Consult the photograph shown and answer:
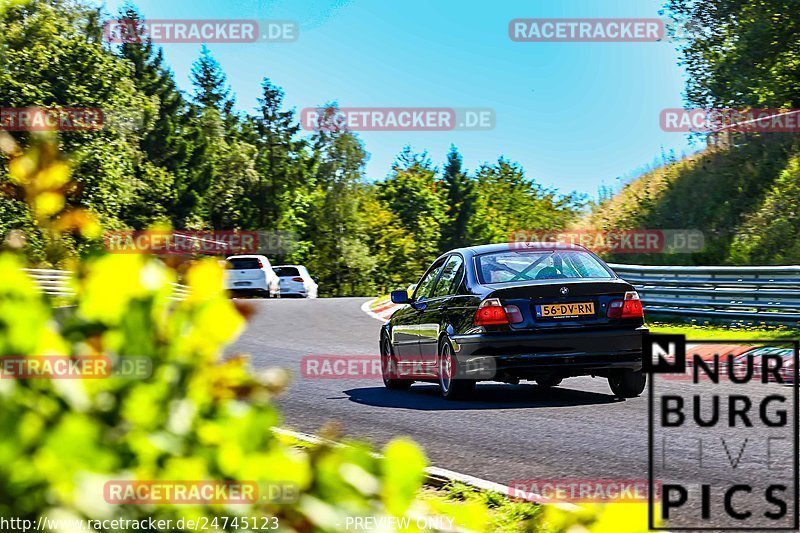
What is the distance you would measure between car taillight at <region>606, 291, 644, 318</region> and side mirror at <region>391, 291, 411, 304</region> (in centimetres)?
265

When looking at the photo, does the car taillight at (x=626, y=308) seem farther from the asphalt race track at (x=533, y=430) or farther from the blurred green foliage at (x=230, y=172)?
the blurred green foliage at (x=230, y=172)

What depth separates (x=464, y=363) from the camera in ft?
33.8

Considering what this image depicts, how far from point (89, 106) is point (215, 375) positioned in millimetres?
55646

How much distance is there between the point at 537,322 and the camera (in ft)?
33.0

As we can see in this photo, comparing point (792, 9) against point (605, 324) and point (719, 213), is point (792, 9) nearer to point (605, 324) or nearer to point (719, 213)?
point (719, 213)

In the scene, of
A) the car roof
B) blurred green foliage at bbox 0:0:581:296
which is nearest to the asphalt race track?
the car roof

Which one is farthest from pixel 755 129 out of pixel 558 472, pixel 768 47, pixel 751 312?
pixel 558 472

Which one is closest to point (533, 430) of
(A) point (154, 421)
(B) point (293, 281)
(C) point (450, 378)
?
(C) point (450, 378)

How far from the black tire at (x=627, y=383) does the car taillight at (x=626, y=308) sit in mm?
687

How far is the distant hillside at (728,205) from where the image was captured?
27609 mm

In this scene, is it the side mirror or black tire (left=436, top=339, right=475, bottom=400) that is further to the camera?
the side mirror

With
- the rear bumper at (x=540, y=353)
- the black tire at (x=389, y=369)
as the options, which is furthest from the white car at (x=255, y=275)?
the rear bumper at (x=540, y=353)

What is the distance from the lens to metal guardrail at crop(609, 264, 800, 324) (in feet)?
55.9

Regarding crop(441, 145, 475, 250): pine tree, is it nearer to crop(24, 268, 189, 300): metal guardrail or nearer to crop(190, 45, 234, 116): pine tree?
crop(190, 45, 234, 116): pine tree
